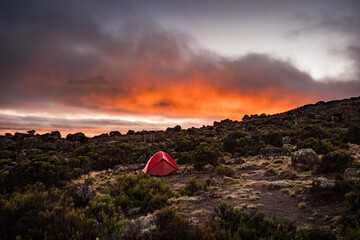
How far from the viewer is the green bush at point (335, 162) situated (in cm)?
1011

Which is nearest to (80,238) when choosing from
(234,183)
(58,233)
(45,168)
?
(58,233)

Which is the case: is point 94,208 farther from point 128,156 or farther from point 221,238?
point 128,156

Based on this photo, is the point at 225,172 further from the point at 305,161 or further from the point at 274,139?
the point at 274,139

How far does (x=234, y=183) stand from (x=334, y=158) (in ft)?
18.7

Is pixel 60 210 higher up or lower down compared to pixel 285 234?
higher up

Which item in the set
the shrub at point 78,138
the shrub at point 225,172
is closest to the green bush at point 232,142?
the shrub at point 225,172

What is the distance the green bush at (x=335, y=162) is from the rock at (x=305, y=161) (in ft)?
2.13

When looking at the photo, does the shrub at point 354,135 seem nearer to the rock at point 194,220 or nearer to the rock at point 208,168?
the rock at point 208,168

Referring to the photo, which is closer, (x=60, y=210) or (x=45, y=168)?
(x=60, y=210)

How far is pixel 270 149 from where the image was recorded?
17.5 metres

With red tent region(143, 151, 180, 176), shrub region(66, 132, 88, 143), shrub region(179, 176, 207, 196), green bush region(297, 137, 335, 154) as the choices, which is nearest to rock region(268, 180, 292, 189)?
shrub region(179, 176, 207, 196)

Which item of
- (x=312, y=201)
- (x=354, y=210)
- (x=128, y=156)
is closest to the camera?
(x=354, y=210)

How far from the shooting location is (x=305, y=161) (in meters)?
11.6

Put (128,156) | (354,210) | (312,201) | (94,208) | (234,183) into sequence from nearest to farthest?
(354,210), (94,208), (312,201), (234,183), (128,156)
